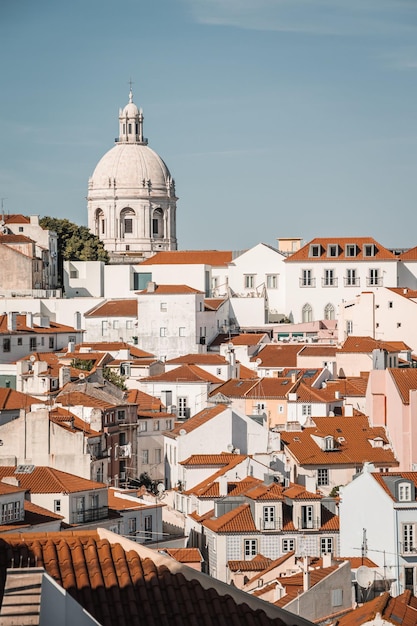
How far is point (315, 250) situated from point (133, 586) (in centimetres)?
7441

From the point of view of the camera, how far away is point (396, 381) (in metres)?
47.1

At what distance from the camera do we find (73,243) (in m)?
92.8

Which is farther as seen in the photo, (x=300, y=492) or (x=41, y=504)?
(x=300, y=492)

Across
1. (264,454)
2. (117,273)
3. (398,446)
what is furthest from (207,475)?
(117,273)

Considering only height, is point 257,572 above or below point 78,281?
below

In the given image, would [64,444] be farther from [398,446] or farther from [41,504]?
[398,446]

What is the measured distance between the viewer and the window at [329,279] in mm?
82688

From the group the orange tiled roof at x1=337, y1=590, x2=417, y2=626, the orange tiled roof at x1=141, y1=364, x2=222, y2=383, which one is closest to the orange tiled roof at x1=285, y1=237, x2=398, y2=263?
the orange tiled roof at x1=141, y1=364, x2=222, y2=383

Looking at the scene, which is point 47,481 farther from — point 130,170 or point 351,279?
point 130,170

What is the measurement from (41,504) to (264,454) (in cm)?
1216

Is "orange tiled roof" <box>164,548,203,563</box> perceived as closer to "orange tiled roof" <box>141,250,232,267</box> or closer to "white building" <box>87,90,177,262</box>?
"orange tiled roof" <box>141,250,232,267</box>

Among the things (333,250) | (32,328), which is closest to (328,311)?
(333,250)

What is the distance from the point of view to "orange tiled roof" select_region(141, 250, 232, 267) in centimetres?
8718

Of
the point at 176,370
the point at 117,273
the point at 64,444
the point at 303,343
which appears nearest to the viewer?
the point at 64,444
